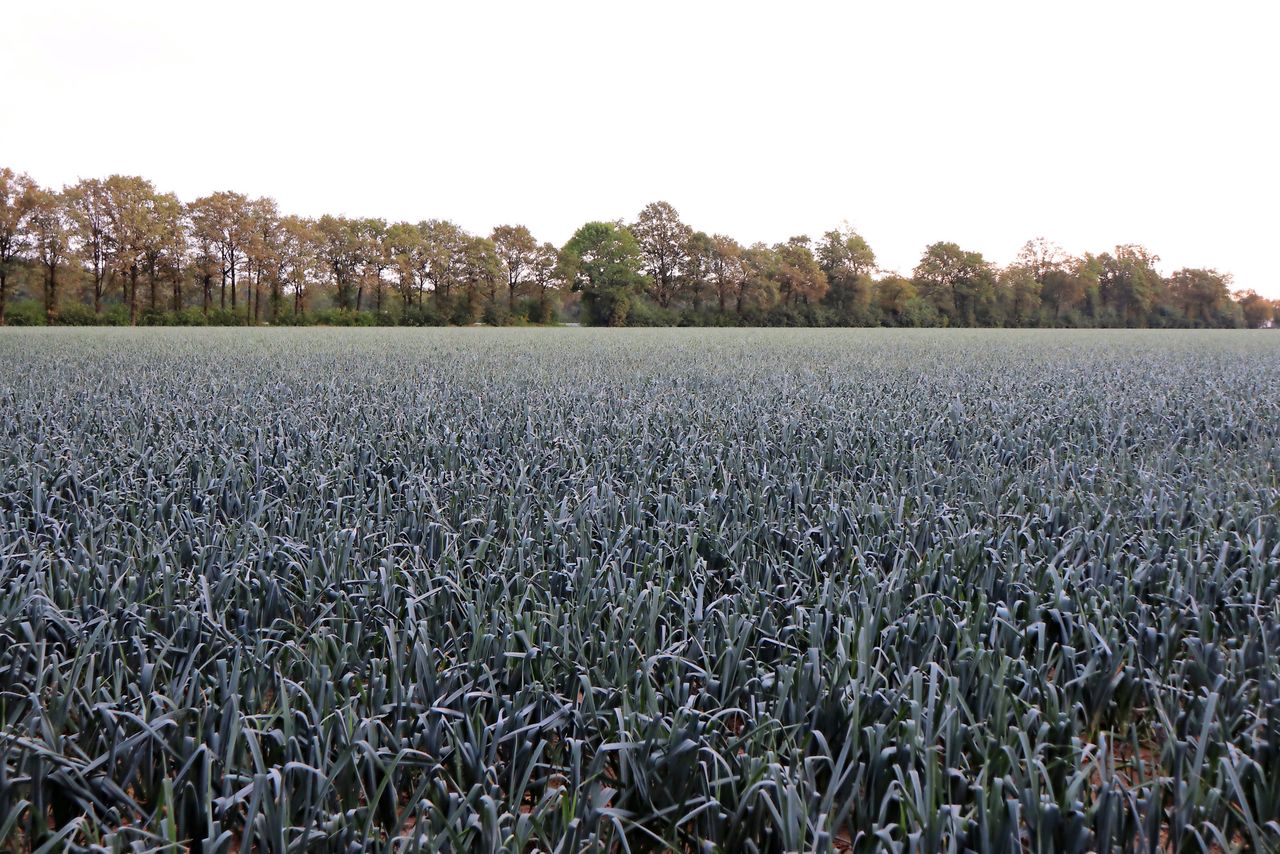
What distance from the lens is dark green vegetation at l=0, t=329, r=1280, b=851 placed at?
1.67 m

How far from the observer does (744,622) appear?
7.75 feet

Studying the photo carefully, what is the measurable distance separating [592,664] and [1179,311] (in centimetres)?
10553

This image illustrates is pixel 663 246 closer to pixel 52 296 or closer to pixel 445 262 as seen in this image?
pixel 445 262

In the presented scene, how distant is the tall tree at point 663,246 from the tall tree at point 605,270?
3.63 ft

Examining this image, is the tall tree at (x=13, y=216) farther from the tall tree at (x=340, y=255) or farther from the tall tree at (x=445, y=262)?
the tall tree at (x=445, y=262)

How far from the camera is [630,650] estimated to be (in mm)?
2240

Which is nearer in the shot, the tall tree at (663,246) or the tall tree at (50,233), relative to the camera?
the tall tree at (50,233)

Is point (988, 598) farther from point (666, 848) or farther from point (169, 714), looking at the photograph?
point (169, 714)

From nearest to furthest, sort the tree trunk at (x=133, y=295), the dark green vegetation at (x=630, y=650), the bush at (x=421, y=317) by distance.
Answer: the dark green vegetation at (x=630, y=650) → the tree trunk at (x=133, y=295) → the bush at (x=421, y=317)

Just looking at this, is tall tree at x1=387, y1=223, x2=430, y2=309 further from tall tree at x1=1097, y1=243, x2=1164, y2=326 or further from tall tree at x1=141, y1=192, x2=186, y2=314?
tall tree at x1=1097, y1=243, x2=1164, y2=326

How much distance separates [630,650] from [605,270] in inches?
2930

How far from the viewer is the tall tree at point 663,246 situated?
7925cm

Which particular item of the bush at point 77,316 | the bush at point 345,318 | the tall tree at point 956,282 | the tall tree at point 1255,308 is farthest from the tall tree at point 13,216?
the tall tree at point 1255,308

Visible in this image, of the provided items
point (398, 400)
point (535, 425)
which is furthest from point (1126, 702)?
point (398, 400)
